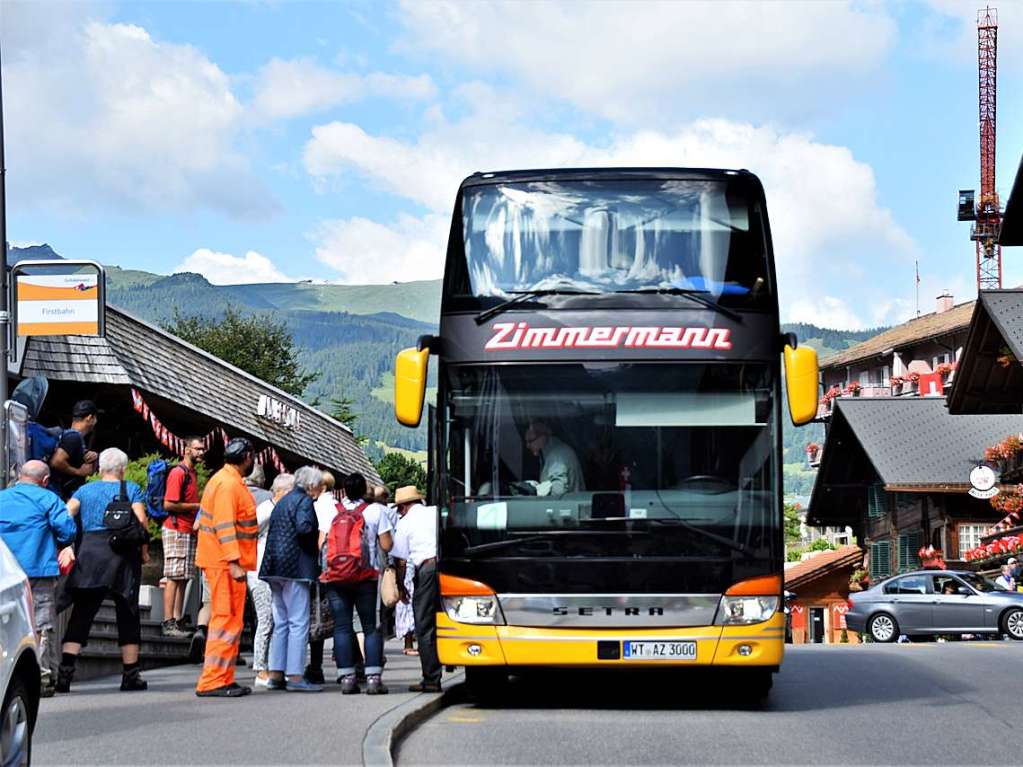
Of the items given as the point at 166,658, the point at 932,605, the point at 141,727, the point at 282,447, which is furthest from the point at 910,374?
the point at 141,727

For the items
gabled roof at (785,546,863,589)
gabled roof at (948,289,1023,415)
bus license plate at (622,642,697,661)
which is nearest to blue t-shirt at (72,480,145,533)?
bus license plate at (622,642,697,661)

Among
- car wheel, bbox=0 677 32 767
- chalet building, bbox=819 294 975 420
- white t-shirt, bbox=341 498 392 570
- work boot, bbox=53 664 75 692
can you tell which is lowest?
work boot, bbox=53 664 75 692

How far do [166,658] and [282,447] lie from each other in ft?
58.3

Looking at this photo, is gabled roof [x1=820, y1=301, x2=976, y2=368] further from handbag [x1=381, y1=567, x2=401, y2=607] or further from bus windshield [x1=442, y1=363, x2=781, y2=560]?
bus windshield [x1=442, y1=363, x2=781, y2=560]

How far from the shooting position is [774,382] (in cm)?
1312

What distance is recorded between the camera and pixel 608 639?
495 inches

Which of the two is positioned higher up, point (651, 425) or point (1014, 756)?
point (651, 425)

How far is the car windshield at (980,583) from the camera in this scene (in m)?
39.7

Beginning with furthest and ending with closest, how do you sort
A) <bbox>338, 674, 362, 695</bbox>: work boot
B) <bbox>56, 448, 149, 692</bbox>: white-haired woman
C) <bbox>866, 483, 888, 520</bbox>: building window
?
<bbox>866, 483, 888, 520</bbox>: building window → <bbox>338, 674, 362, 695</bbox>: work boot → <bbox>56, 448, 149, 692</bbox>: white-haired woman

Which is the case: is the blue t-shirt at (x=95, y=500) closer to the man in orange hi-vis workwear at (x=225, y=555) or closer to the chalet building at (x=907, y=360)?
the man in orange hi-vis workwear at (x=225, y=555)

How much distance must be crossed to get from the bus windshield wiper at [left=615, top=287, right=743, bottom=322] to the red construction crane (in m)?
99.1

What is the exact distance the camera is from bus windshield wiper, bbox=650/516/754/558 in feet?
41.5

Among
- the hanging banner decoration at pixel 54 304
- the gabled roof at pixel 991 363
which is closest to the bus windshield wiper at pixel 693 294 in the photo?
the hanging banner decoration at pixel 54 304

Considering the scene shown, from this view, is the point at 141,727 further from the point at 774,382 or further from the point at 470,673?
the point at 774,382
